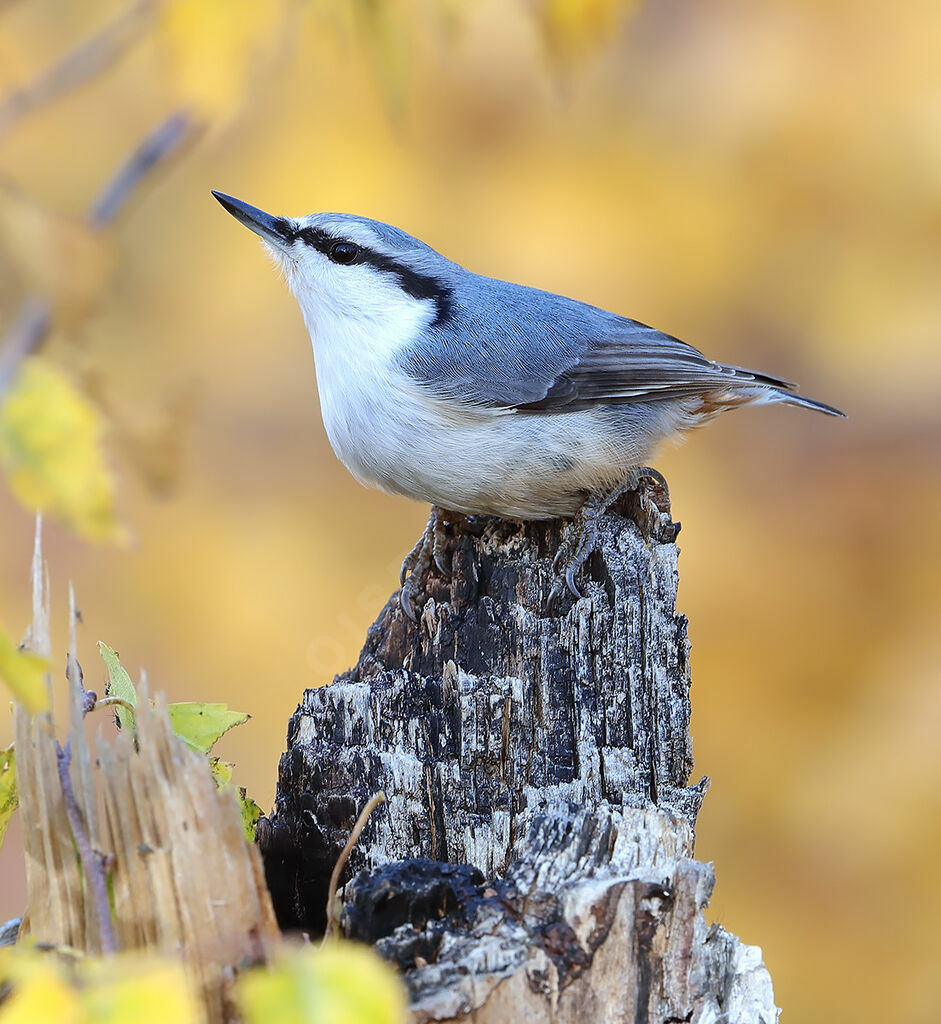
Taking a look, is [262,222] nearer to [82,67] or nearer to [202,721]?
[202,721]

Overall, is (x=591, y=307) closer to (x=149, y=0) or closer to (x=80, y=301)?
(x=149, y=0)

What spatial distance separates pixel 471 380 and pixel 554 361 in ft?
0.88

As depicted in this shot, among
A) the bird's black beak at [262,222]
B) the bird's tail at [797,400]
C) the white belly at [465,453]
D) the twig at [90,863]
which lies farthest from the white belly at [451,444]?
the twig at [90,863]

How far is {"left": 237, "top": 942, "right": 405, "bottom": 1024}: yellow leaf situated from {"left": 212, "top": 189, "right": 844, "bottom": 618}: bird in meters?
1.89

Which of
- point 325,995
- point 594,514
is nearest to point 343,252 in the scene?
point 594,514

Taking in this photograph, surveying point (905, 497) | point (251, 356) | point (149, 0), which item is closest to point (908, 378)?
point (905, 497)

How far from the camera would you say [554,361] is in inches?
120

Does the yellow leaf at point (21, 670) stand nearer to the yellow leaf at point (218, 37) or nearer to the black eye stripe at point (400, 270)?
the yellow leaf at point (218, 37)

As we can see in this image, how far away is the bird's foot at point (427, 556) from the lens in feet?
8.93

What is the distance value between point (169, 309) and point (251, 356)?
11.4 inches

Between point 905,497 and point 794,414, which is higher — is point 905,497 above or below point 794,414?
below

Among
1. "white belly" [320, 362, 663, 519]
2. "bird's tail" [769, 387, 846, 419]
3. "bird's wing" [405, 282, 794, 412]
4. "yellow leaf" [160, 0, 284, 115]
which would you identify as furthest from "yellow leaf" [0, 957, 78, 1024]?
"bird's tail" [769, 387, 846, 419]

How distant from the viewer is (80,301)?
1.15 metres

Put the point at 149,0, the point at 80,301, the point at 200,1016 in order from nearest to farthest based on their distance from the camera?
the point at 80,301
the point at 200,1016
the point at 149,0
